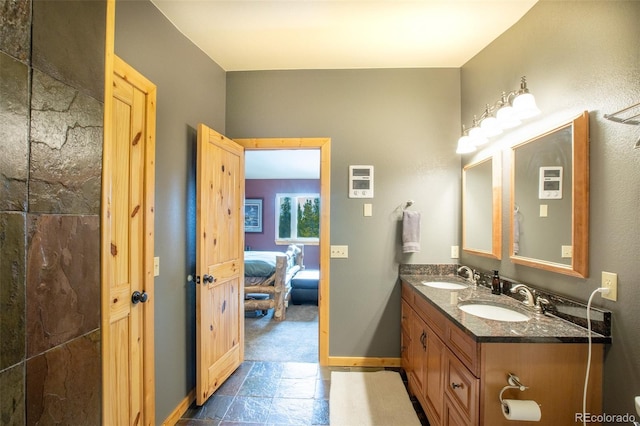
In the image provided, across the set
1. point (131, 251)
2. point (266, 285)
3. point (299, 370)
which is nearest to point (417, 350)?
point (299, 370)

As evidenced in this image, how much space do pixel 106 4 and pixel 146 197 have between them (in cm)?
92

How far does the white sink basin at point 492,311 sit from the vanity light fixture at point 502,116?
116 centimetres

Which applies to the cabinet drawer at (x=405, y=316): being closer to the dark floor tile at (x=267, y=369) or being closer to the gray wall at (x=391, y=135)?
the gray wall at (x=391, y=135)

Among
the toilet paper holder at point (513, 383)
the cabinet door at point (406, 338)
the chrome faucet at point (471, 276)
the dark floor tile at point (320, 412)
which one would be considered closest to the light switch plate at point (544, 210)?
the chrome faucet at point (471, 276)

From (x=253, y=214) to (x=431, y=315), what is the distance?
541 centimetres

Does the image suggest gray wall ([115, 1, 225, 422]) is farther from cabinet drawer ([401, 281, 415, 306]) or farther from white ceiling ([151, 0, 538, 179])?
cabinet drawer ([401, 281, 415, 306])

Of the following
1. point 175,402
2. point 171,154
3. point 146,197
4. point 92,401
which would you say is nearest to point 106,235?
point 92,401

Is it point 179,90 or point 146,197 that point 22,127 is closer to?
point 146,197

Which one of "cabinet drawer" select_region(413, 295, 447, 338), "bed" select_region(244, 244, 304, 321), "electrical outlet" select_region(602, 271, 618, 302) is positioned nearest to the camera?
"electrical outlet" select_region(602, 271, 618, 302)

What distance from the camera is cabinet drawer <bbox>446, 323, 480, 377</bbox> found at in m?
1.17

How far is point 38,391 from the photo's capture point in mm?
702

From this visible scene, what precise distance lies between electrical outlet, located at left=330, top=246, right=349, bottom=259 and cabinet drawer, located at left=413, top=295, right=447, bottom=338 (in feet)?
2.42

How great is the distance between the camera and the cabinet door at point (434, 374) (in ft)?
5.02

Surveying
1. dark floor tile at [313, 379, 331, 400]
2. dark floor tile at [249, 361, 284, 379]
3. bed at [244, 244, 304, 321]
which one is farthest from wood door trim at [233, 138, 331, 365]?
bed at [244, 244, 304, 321]
